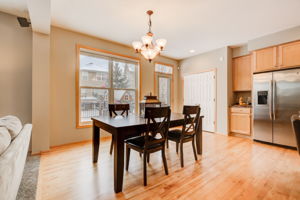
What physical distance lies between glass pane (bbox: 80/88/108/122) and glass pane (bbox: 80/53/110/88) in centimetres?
18

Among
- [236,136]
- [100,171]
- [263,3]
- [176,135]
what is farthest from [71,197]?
[236,136]

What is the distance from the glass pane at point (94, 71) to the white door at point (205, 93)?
9.94 ft

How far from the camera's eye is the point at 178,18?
274 cm

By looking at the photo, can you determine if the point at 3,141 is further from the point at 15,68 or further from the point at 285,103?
the point at 285,103

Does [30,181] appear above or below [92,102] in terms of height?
below

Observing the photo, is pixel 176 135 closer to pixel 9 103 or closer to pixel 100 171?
pixel 100 171

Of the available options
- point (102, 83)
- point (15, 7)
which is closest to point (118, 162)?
point (102, 83)

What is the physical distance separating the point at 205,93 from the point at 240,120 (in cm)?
132

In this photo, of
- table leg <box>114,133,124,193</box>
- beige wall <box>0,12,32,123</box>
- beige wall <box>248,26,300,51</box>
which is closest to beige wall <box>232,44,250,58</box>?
beige wall <box>248,26,300,51</box>

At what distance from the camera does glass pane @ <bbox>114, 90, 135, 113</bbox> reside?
4.11 meters

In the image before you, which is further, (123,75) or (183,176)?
(123,75)

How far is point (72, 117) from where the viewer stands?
3334mm

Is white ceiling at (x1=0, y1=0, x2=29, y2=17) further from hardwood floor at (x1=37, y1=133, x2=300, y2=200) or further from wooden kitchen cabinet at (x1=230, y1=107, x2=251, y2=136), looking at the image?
wooden kitchen cabinet at (x1=230, y1=107, x2=251, y2=136)

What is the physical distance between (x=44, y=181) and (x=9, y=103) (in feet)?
6.10
